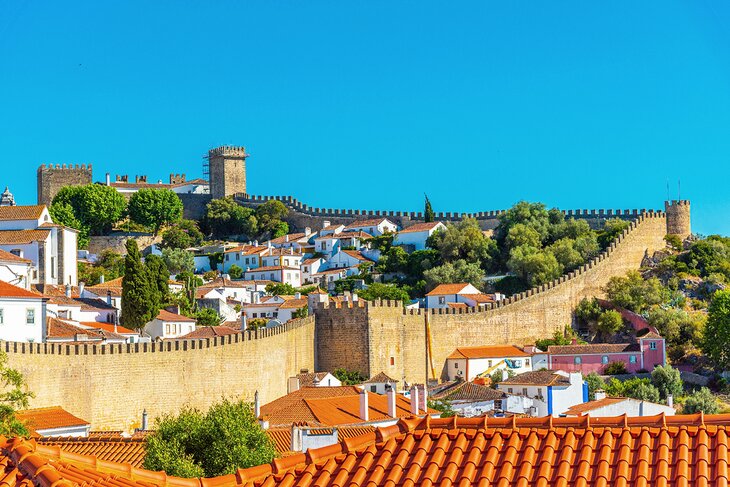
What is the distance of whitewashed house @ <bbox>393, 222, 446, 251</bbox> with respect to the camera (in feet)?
208

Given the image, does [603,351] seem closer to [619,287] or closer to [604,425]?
[619,287]

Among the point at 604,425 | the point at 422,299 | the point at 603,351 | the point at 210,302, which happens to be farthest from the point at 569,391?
the point at 604,425

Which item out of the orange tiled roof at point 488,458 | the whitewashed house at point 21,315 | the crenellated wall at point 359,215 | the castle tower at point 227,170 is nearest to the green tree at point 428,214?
the crenellated wall at point 359,215

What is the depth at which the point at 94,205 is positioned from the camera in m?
70.8

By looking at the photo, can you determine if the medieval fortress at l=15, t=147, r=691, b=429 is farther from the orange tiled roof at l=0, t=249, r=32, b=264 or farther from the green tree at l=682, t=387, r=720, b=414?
the orange tiled roof at l=0, t=249, r=32, b=264

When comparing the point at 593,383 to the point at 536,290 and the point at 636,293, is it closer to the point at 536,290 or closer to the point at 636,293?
the point at 536,290

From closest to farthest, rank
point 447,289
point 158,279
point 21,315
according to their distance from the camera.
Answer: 1. point 21,315
2. point 158,279
3. point 447,289

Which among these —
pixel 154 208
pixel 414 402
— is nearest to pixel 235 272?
pixel 154 208

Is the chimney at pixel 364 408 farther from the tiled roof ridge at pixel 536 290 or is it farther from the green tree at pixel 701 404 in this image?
the tiled roof ridge at pixel 536 290

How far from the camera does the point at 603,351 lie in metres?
46.5

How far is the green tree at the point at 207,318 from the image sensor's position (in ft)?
169

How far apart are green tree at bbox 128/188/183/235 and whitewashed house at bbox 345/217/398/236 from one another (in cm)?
1059

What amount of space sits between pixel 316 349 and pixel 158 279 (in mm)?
A: 9510

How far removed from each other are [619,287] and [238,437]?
1339 inches
